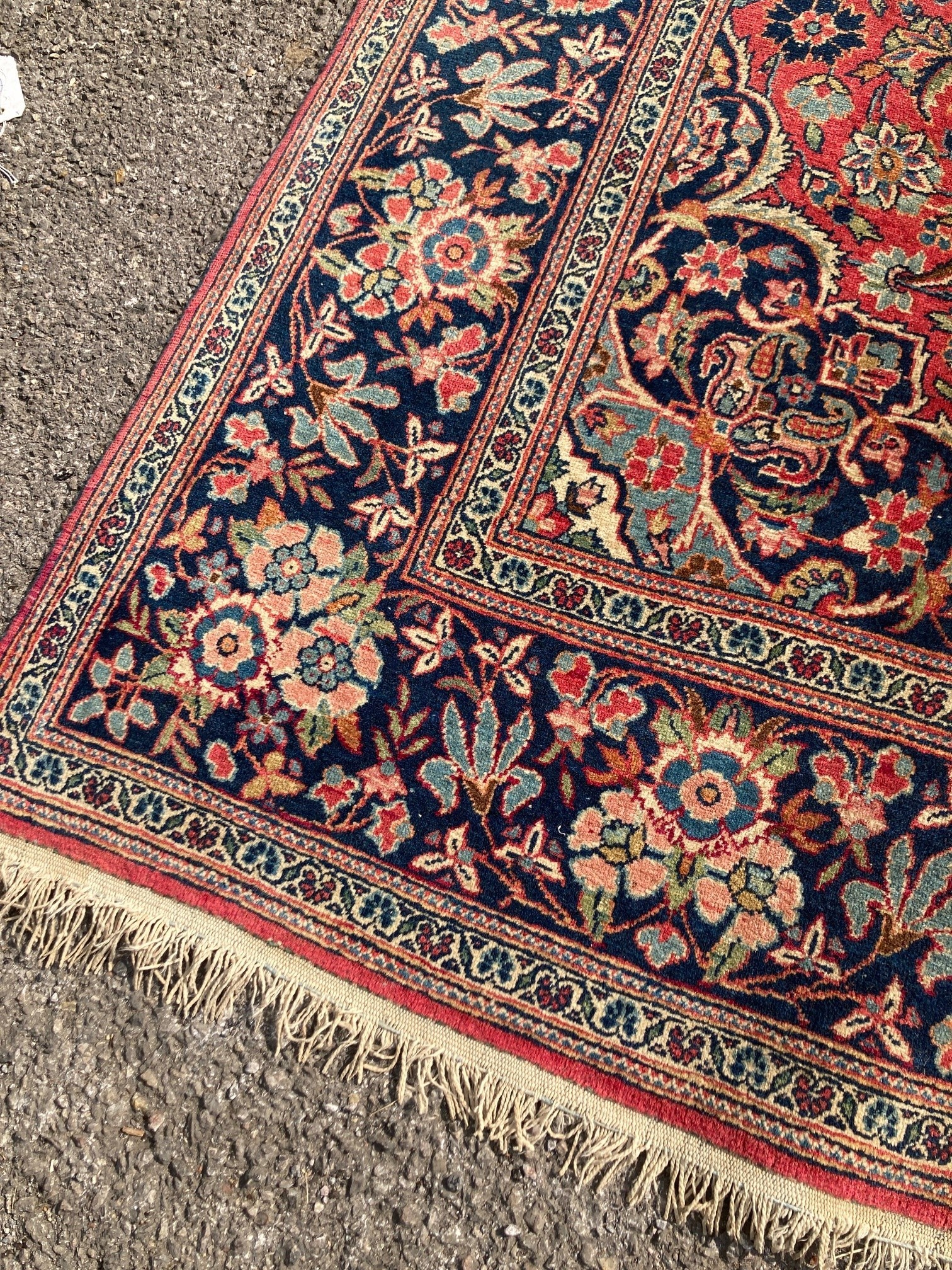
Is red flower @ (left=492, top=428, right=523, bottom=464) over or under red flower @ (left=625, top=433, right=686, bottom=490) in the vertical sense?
under

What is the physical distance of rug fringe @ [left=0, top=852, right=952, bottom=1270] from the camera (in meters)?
1.00

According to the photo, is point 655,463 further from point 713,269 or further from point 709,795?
point 709,795

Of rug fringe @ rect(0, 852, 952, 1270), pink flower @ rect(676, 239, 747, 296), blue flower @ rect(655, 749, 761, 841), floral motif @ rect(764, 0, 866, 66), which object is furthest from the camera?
floral motif @ rect(764, 0, 866, 66)

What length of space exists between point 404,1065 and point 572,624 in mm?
505

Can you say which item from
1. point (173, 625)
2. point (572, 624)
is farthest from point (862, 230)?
point (173, 625)

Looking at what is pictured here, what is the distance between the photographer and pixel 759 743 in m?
1.15

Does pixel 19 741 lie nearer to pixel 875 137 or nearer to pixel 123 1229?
pixel 123 1229

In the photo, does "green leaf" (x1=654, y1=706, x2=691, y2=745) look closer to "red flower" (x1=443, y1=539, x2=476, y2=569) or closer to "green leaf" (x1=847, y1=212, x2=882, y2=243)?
"red flower" (x1=443, y1=539, x2=476, y2=569)

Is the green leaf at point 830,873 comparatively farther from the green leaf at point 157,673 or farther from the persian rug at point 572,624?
the green leaf at point 157,673

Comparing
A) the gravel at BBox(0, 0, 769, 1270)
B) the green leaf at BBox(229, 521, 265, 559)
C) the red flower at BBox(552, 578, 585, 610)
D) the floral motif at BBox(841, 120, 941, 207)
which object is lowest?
the gravel at BBox(0, 0, 769, 1270)

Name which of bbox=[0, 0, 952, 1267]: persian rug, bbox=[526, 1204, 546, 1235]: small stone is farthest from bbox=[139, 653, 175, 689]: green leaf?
bbox=[526, 1204, 546, 1235]: small stone

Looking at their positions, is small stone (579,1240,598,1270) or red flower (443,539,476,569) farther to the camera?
red flower (443,539,476,569)

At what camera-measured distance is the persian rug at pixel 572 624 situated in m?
1.06

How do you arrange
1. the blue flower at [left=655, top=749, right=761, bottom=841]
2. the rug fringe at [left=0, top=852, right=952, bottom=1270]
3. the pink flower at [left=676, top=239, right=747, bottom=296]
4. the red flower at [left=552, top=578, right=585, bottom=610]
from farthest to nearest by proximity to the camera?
the pink flower at [left=676, top=239, right=747, bottom=296], the red flower at [left=552, top=578, right=585, bottom=610], the blue flower at [left=655, top=749, right=761, bottom=841], the rug fringe at [left=0, top=852, right=952, bottom=1270]
